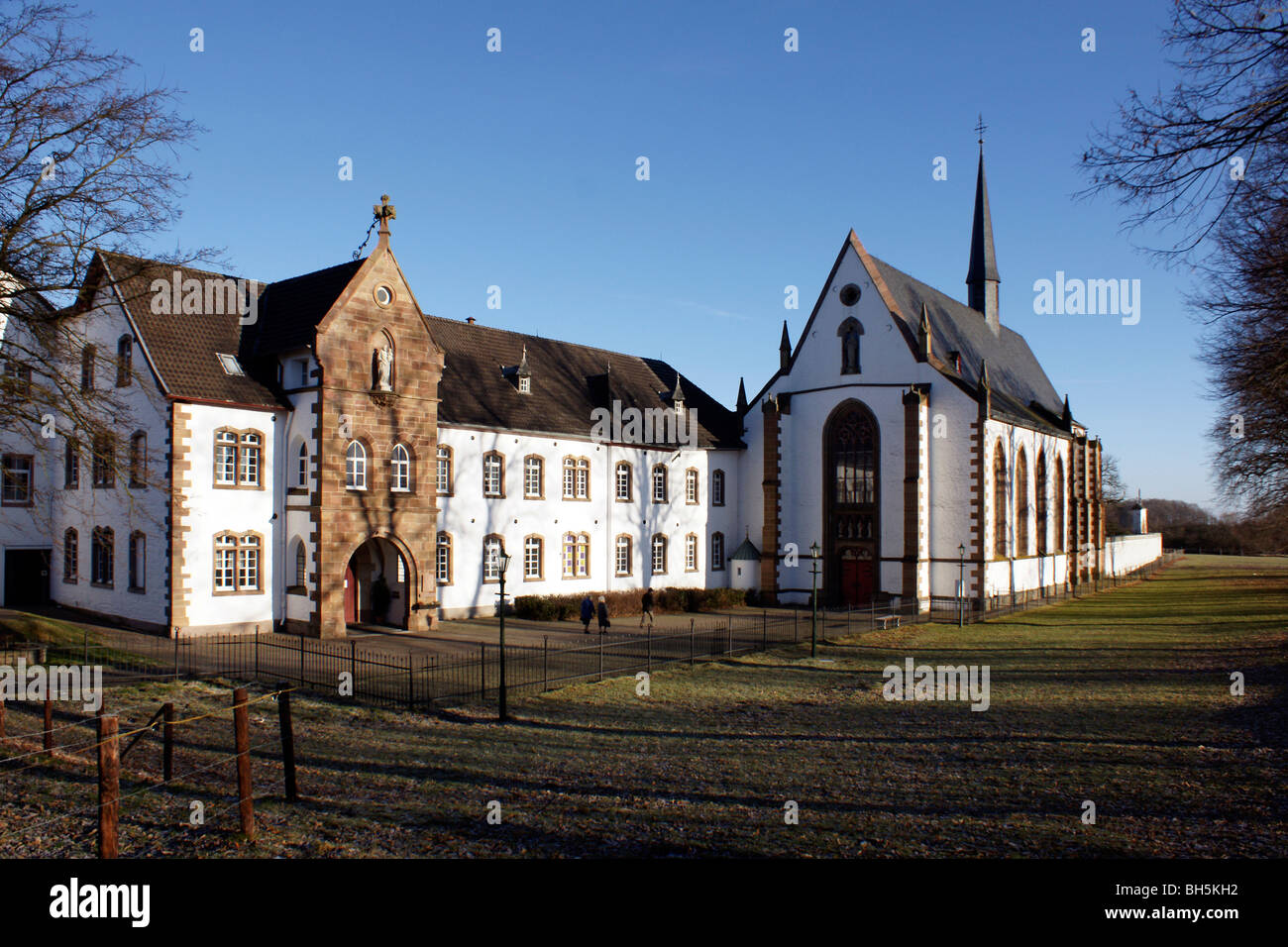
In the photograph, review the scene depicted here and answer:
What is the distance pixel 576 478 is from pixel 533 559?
3.72 metres

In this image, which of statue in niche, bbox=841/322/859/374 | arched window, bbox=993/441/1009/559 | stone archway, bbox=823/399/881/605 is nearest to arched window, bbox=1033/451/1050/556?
arched window, bbox=993/441/1009/559

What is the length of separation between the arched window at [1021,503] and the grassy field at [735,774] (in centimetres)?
2053

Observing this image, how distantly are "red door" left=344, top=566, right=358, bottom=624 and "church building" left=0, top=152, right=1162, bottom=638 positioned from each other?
0.53ft

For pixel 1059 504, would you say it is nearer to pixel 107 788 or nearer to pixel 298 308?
pixel 298 308

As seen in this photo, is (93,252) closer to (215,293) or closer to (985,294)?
(215,293)

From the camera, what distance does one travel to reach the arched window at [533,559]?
3166cm

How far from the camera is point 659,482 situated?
37.1 metres

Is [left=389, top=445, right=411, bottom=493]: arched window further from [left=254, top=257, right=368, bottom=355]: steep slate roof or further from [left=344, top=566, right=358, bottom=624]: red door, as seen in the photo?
[left=254, top=257, right=368, bottom=355]: steep slate roof

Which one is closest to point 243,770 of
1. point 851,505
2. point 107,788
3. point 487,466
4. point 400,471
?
point 107,788

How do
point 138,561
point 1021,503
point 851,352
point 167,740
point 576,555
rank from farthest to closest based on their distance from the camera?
point 1021,503
point 851,352
point 576,555
point 138,561
point 167,740

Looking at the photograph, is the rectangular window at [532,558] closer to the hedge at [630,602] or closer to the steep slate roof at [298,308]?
the hedge at [630,602]

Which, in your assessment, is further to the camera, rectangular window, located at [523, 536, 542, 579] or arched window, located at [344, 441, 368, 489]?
rectangular window, located at [523, 536, 542, 579]

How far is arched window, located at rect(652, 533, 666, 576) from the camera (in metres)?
36.8
